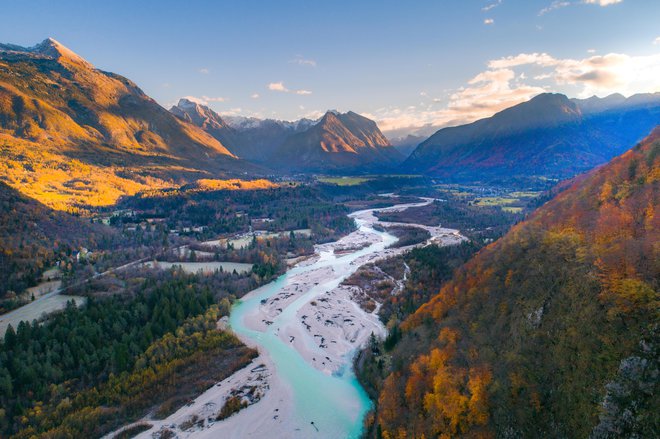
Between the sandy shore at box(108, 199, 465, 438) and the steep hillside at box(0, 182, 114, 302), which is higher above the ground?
the steep hillside at box(0, 182, 114, 302)

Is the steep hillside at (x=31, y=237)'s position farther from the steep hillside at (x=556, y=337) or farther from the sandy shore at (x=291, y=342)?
the steep hillside at (x=556, y=337)

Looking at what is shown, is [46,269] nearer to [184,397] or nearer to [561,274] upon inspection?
[184,397]

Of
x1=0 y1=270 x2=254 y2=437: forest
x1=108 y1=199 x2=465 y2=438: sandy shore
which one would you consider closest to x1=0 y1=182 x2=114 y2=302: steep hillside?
x1=0 y1=270 x2=254 y2=437: forest

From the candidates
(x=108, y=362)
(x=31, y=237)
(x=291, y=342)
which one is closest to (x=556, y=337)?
(x=291, y=342)

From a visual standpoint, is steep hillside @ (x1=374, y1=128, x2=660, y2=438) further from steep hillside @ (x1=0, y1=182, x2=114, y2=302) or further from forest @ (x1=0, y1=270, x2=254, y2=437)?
steep hillside @ (x1=0, y1=182, x2=114, y2=302)

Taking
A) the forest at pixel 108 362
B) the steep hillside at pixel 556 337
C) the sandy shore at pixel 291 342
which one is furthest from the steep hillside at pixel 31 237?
the steep hillside at pixel 556 337

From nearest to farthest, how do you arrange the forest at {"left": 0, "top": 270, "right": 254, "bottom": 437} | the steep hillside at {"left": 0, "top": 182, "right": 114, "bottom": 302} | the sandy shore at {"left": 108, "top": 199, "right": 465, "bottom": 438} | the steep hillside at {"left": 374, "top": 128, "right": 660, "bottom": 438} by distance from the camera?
the steep hillside at {"left": 374, "top": 128, "right": 660, "bottom": 438}, the sandy shore at {"left": 108, "top": 199, "right": 465, "bottom": 438}, the forest at {"left": 0, "top": 270, "right": 254, "bottom": 437}, the steep hillside at {"left": 0, "top": 182, "right": 114, "bottom": 302}

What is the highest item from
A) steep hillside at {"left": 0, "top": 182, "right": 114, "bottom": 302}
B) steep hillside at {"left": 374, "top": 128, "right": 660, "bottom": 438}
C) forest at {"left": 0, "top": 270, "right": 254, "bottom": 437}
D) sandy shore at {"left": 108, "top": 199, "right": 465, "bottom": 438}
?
steep hillside at {"left": 0, "top": 182, "right": 114, "bottom": 302}
